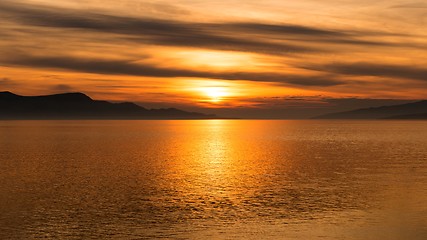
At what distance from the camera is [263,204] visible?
45.1 metres

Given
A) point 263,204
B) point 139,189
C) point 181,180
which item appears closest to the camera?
point 263,204

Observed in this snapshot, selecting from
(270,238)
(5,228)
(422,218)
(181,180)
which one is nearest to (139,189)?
(181,180)

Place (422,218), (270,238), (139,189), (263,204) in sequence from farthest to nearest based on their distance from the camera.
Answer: (139,189), (263,204), (422,218), (270,238)

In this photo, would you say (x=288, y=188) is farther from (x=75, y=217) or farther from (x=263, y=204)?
(x=75, y=217)

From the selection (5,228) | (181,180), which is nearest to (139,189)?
(181,180)

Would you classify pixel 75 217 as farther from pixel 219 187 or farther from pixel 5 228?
pixel 219 187

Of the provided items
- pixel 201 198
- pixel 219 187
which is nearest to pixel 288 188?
pixel 219 187

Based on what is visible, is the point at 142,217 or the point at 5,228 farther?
the point at 142,217

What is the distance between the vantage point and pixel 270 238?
33719 millimetres

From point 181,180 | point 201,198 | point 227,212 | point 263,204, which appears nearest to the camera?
point 227,212

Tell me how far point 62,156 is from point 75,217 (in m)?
59.1

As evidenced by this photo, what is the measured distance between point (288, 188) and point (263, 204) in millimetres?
10295

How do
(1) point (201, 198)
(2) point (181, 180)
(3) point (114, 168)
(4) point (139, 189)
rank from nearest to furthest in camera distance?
(1) point (201, 198), (4) point (139, 189), (2) point (181, 180), (3) point (114, 168)

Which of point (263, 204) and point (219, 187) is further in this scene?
point (219, 187)
